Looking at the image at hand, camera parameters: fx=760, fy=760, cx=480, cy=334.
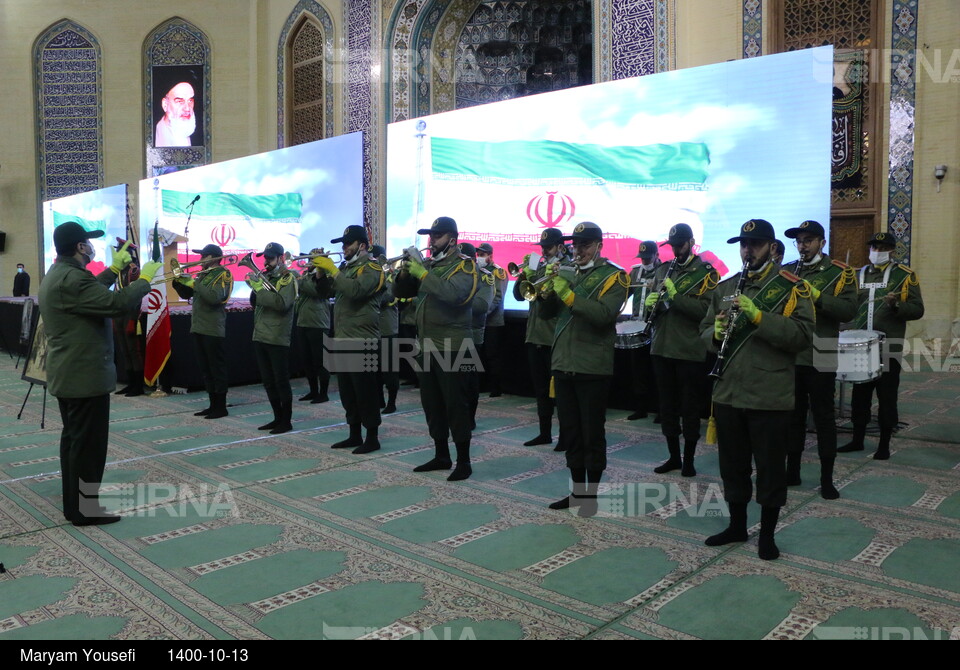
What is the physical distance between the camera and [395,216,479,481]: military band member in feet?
18.3

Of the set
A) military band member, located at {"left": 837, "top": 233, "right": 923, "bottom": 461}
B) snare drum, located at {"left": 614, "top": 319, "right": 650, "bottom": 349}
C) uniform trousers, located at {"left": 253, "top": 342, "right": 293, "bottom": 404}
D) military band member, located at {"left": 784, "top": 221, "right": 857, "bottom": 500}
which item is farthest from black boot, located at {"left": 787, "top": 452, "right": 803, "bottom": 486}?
uniform trousers, located at {"left": 253, "top": 342, "right": 293, "bottom": 404}

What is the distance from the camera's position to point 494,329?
938cm

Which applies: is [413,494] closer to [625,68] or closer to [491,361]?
[491,361]

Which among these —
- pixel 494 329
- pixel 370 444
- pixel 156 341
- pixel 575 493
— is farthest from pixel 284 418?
pixel 575 493

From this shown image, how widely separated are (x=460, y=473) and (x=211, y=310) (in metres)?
3.84

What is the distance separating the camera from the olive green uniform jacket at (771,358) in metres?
3.85

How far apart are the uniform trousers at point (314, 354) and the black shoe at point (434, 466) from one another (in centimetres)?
317

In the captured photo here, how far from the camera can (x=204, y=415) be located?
8.31m

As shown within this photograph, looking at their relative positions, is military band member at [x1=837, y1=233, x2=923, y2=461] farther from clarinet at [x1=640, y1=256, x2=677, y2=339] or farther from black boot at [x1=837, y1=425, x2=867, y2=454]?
clarinet at [x1=640, y1=256, x2=677, y2=339]

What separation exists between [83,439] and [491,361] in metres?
5.39

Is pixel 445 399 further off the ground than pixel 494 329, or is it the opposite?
pixel 494 329

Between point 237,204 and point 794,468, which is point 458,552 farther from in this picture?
point 237,204

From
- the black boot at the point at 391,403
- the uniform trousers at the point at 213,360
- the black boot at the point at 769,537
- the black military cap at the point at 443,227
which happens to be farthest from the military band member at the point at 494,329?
the black boot at the point at 769,537

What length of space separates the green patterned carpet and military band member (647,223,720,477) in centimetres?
42
